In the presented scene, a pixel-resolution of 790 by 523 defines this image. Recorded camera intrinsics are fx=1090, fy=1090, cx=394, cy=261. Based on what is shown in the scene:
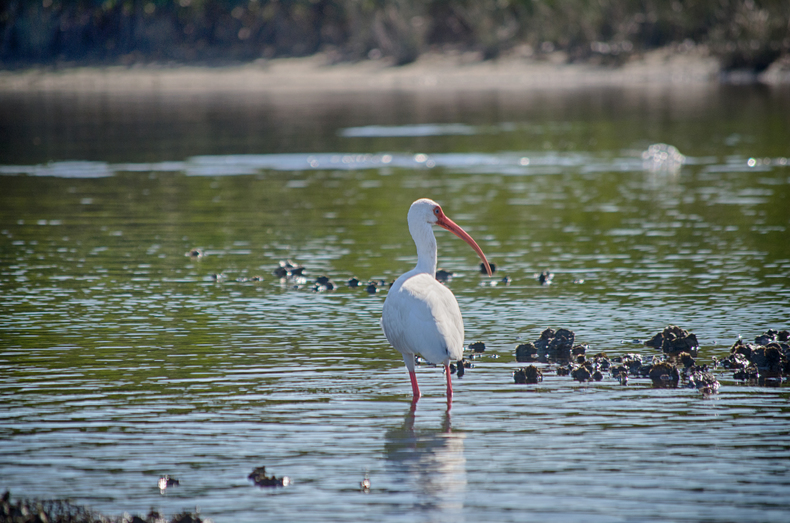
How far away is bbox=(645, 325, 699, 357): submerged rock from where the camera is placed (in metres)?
10.4

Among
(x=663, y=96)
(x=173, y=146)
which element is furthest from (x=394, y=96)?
(x=173, y=146)

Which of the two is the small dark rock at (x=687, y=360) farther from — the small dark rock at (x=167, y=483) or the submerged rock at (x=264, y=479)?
the small dark rock at (x=167, y=483)

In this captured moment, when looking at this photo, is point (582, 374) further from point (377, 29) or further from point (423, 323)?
point (377, 29)

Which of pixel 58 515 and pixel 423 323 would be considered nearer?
pixel 58 515

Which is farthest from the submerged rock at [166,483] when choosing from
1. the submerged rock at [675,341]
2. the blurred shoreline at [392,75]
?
the blurred shoreline at [392,75]

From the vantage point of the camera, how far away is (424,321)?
8859 mm

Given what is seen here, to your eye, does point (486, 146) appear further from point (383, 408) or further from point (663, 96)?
point (383, 408)

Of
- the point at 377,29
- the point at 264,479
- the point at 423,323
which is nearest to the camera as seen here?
the point at 264,479

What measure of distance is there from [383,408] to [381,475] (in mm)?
1544

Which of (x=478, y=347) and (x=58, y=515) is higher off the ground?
(x=478, y=347)

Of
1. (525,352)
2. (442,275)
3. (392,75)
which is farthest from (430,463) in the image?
(392,75)

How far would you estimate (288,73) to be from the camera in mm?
65938

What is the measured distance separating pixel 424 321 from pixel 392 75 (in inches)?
2191

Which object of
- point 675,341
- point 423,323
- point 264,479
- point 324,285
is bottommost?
point 264,479
